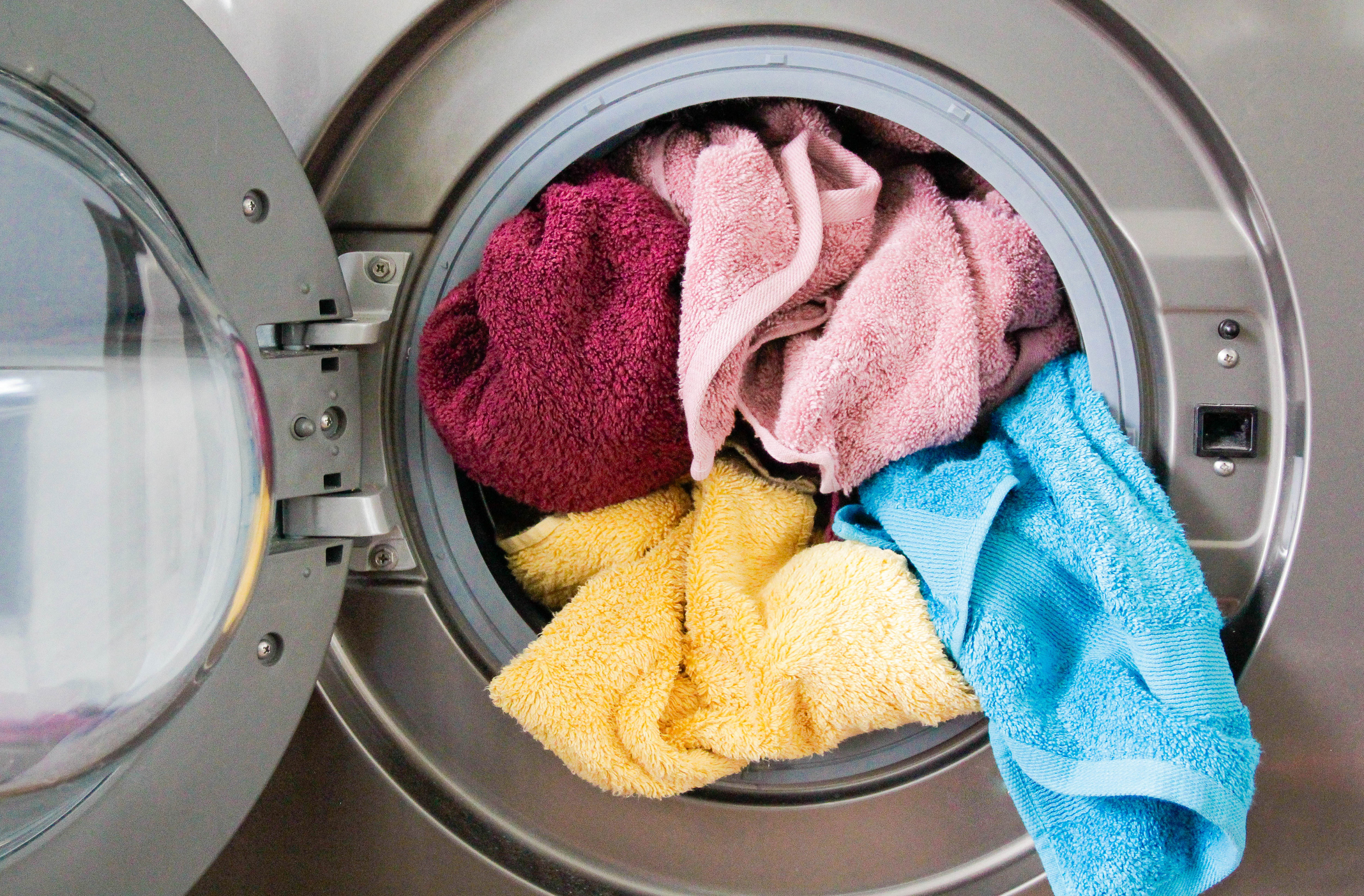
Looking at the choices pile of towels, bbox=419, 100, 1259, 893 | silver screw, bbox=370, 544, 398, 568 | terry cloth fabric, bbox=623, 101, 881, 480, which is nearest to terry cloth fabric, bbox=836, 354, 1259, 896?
pile of towels, bbox=419, 100, 1259, 893

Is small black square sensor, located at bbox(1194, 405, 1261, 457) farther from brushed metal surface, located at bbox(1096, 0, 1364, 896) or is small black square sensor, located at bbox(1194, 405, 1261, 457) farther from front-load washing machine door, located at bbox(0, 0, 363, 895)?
front-load washing machine door, located at bbox(0, 0, 363, 895)

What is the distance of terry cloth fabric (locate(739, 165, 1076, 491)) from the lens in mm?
523

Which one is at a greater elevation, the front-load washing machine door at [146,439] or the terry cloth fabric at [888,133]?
the terry cloth fabric at [888,133]

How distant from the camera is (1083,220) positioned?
0.50 metres

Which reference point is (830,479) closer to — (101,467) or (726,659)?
(726,659)

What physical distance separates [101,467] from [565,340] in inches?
9.1

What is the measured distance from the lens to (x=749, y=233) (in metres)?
0.51

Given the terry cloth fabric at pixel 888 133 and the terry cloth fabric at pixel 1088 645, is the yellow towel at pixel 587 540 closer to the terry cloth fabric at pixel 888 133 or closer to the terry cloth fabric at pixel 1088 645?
the terry cloth fabric at pixel 1088 645

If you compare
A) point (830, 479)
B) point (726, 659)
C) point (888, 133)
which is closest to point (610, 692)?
point (726, 659)

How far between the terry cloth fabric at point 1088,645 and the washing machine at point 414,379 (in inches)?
2.0

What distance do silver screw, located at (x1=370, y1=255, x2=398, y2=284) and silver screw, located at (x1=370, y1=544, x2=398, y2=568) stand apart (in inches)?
6.1

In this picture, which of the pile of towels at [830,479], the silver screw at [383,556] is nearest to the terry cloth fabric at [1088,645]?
the pile of towels at [830,479]

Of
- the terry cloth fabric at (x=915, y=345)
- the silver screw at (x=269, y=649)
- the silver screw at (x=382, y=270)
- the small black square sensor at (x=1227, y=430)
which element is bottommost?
the silver screw at (x=269, y=649)

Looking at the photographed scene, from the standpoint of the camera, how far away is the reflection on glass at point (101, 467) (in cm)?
41
